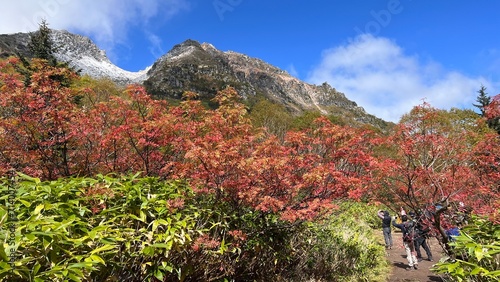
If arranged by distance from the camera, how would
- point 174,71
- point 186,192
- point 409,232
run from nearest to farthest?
point 186,192 < point 409,232 < point 174,71

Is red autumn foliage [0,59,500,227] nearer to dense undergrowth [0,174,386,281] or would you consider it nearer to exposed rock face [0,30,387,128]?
dense undergrowth [0,174,386,281]

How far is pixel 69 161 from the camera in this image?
7.56 m

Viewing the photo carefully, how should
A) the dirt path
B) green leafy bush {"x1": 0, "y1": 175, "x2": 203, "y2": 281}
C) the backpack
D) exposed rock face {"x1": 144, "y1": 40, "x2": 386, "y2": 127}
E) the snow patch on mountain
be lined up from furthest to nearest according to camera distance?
the snow patch on mountain → exposed rock face {"x1": 144, "y1": 40, "x2": 386, "y2": 127} → the backpack → the dirt path → green leafy bush {"x1": 0, "y1": 175, "x2": 203, "y2": 281}

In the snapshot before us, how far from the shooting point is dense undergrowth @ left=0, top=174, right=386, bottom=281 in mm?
2230

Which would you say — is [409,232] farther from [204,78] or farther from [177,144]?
[204,78]

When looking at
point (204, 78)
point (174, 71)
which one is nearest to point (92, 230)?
point (174, 71)

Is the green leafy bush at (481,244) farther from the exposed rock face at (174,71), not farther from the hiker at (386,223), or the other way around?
the exposed rock face at (174,71)

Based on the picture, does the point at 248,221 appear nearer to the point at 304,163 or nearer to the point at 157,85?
the point at 304,163

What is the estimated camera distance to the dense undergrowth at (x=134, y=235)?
223 cm

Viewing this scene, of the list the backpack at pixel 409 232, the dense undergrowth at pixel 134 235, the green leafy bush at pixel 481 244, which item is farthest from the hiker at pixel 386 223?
the green leafy bush at pixel 481 244

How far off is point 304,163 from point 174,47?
174 metres

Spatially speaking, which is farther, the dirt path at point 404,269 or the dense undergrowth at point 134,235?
the dirt path at point 404,269

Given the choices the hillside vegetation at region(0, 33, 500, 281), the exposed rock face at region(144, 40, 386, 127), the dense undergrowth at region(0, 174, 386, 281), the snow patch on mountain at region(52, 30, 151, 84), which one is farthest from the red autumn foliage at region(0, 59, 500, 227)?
the snow patch on mountain at region(52, 30, 151, 84)

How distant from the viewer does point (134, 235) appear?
307 centimetres
